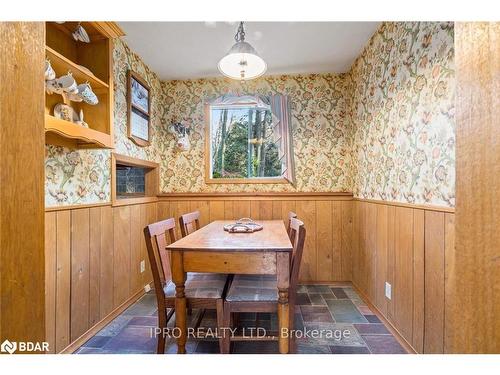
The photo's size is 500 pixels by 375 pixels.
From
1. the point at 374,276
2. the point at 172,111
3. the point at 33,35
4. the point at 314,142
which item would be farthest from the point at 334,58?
the point at 33,35

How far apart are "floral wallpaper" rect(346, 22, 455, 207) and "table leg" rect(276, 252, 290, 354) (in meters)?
0.93

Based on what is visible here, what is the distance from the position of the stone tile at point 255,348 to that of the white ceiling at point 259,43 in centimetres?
246

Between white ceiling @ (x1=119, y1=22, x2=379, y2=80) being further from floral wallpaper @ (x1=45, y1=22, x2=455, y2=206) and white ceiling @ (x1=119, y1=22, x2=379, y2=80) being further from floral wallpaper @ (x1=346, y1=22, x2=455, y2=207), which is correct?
floral wallpaper @ (x1=346, y1=22, x2=455, y2=207)

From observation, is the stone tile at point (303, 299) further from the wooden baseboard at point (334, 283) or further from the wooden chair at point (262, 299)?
the wooden chair at point (262, 299)

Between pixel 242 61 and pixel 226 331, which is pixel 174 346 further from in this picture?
pixel 242 61

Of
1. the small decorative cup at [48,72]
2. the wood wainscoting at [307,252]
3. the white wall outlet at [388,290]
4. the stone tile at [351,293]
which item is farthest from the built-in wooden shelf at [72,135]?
the stone tile at [351,293]

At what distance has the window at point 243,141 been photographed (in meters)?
3.10

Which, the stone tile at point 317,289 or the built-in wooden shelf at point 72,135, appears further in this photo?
the stone tile at point 317,289

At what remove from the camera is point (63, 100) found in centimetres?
164

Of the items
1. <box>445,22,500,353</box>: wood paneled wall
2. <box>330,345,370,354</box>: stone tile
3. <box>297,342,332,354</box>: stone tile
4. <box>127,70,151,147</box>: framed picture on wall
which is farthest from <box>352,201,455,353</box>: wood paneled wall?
<box>127,70,151,147</box>: framed picture on wall

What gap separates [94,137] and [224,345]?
1497 mm

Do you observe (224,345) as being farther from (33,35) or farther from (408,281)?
(33,35)

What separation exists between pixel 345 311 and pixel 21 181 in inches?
97.0

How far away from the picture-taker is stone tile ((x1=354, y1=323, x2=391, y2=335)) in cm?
195
